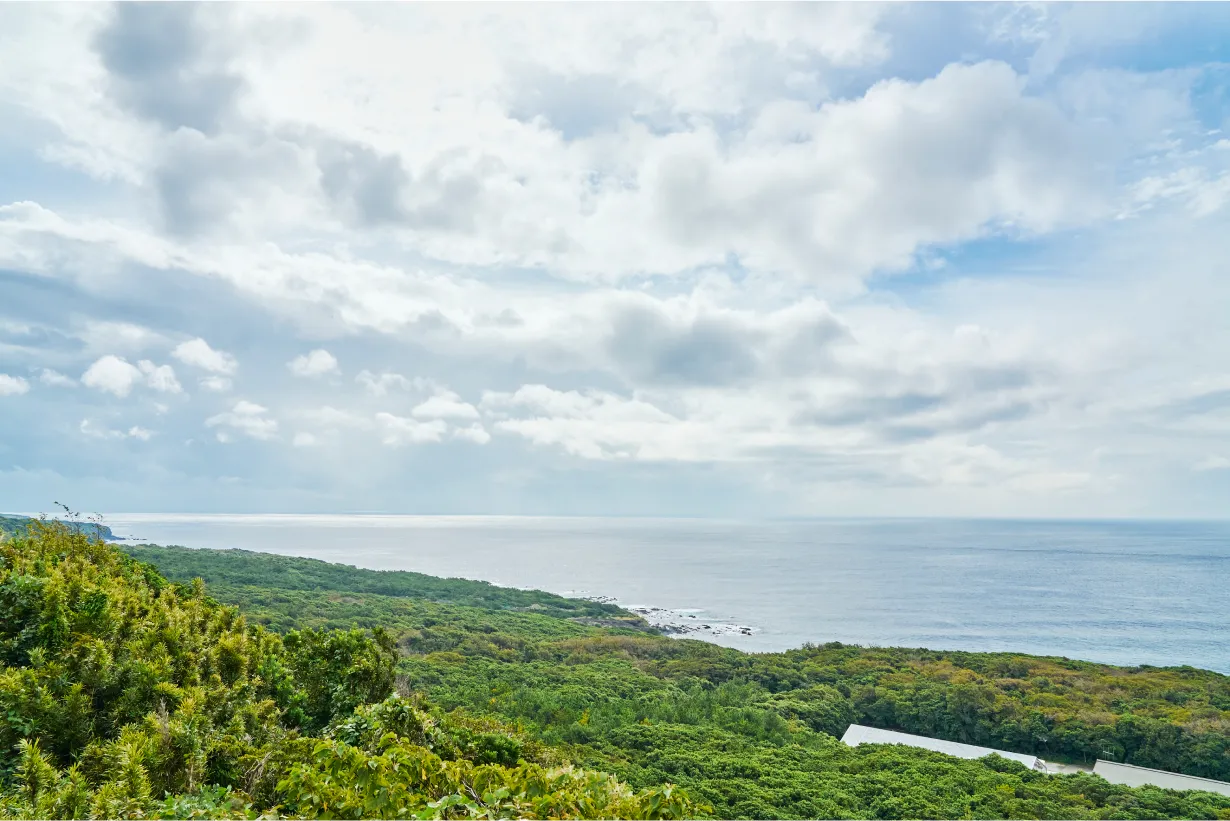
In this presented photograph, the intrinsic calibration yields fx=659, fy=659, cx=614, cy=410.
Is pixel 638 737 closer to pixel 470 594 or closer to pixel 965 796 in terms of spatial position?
pixel 965 796

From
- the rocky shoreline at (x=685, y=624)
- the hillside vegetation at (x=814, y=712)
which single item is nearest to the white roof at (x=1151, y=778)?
the hillside vegetation at (x=814, y=712)

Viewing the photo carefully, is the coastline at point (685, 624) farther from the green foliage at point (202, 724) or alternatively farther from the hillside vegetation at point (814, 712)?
the green foliage at point (202, 724)

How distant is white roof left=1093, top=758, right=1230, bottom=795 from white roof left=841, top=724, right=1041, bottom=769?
197 cm

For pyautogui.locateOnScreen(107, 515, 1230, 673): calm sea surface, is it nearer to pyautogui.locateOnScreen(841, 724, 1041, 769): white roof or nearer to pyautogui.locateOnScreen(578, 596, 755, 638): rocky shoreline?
pyautogui.locateOnScreen(578, 596, 755, 638): rocky shoreline

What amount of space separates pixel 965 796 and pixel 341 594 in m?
51.3

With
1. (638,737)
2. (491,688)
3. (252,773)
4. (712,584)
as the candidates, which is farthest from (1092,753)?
(712,584)

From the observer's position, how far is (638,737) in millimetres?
18938

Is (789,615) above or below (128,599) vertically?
below

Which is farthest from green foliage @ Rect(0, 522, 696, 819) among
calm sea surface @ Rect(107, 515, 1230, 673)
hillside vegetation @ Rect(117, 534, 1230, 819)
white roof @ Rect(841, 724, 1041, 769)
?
calm sea surface @ Rect(107, 515, 1230, 673)

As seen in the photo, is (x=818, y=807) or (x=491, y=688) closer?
(x=818, y=807)

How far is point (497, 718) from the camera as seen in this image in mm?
18266

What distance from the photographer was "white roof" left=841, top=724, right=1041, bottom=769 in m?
22.3

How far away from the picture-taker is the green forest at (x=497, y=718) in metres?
4.18

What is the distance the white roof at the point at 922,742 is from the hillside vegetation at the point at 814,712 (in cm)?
103
